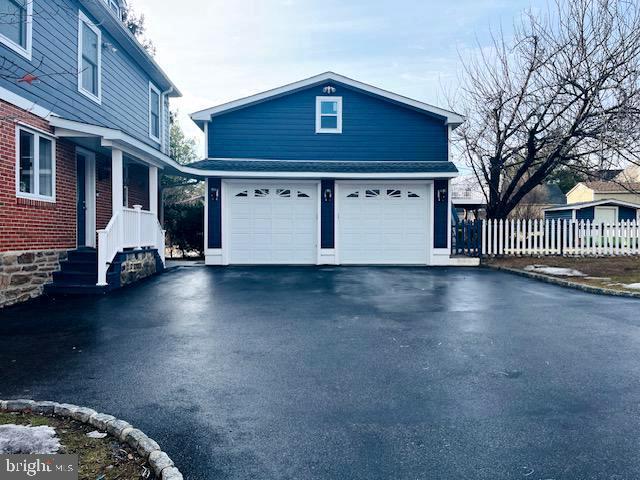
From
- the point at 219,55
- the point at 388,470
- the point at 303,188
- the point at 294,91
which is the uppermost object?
the point at 219,55

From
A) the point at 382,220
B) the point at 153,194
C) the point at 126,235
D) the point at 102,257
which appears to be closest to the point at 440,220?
the point at 382,220

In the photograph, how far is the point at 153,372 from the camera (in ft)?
14.1

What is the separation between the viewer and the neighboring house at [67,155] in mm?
8047

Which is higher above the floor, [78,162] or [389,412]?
[78,162]

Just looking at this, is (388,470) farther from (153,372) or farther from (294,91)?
(294,91)

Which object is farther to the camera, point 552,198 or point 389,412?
point 552,198

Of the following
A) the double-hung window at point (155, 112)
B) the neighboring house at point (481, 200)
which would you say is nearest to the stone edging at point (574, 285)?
the neighboring house at point (481, 200)

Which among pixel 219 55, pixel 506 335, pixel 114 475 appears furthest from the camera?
pixel 219 55

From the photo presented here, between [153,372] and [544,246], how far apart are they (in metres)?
14.4


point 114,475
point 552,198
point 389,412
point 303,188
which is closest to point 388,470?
point 389,412

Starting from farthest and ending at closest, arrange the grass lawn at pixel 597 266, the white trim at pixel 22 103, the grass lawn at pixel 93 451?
1. the grass lawn at pixel 597 266
2. the white trim at pixel 22 103
3. the grass lawn at pixel 93 451

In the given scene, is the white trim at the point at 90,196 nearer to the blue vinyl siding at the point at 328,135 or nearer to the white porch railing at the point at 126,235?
the white porch railing at the point at 126,235

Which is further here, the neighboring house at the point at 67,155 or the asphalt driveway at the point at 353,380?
the neighboring house at the point at 67,155

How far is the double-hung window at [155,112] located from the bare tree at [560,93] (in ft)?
38.0
